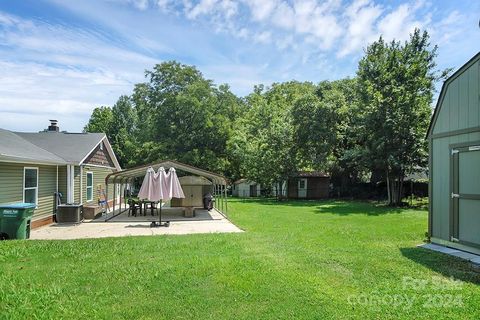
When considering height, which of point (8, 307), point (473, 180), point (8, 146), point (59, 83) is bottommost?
point (8, 307)

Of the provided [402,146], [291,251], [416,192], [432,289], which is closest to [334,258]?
[291,251]

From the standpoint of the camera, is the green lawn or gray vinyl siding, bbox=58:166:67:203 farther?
gray vinyl siding, bbox=58:166:67:203

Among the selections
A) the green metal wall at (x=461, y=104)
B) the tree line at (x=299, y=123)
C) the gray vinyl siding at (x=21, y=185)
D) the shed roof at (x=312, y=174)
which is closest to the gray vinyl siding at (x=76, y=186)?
the gray vinyl siding at (x=21, y=185)

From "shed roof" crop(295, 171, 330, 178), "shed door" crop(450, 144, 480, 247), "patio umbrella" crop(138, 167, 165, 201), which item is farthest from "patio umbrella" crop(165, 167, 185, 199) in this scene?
"shed roof" crop(295, 171, 330, 178)

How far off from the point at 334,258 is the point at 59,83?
17.1 metres

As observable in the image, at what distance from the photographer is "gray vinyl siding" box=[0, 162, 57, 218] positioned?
996 cm

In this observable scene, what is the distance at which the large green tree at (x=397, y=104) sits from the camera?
18828mm

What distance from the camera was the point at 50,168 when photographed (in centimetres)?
1306

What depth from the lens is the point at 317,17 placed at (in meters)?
10.5

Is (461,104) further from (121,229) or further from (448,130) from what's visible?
(121,229)

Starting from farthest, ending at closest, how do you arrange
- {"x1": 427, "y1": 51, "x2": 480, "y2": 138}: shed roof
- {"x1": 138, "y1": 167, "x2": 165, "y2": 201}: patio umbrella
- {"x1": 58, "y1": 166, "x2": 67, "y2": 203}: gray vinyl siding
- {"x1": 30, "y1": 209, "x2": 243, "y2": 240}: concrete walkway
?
1. {"x1": 58, "y1": 166, "x2": 67, "y2": 203}: gray vinyl siding
2. {"x1": 138, "y1": 167, "x2": 165, "y2": 201}: patio umbrella
3. {"x1": 30, "y1": 209, "x2": 243, "y2": 240}: concrete walkway
4. {"x1": 427, "y1": 51, "x2": 480, "y2": 138}: shed roof

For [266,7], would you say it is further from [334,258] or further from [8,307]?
[8,307]

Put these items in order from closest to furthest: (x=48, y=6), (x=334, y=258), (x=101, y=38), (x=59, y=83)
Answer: (x=334, y=258), (x=48, y=6), (x=101, y=38), (x=59, y=83)

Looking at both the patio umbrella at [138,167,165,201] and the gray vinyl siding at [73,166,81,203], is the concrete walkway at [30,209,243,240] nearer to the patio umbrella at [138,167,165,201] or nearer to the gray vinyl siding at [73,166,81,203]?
the patio umbrella at [138,167,165,201]
